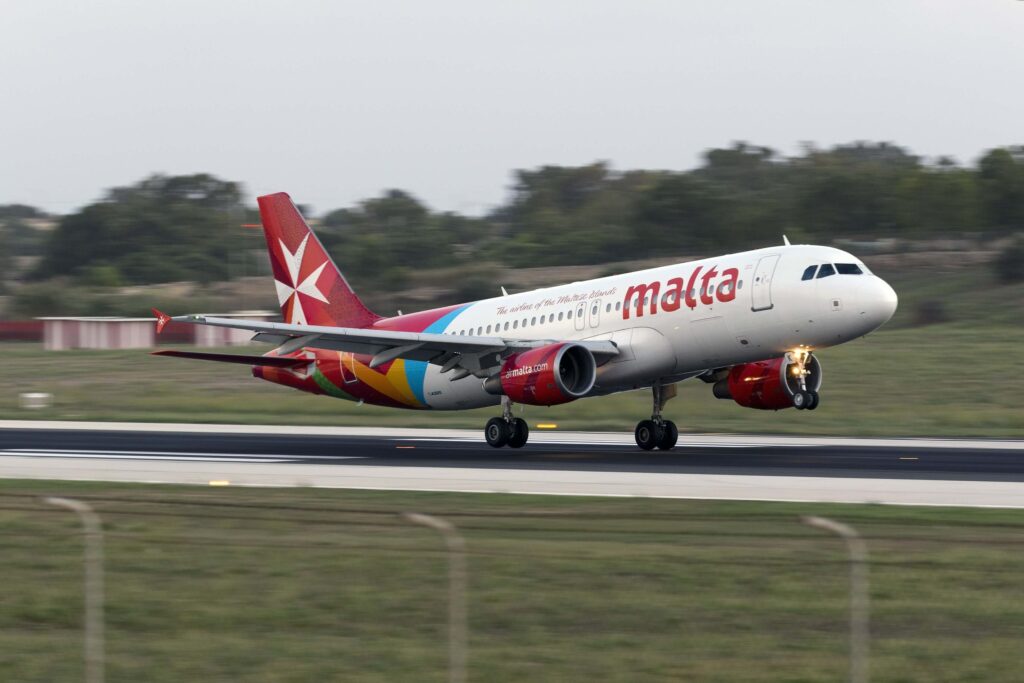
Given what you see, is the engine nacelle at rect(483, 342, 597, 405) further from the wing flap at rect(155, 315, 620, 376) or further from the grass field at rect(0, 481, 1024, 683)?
the grass field at rect(0, 481, 1024, 683)

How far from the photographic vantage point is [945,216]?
3413 inches

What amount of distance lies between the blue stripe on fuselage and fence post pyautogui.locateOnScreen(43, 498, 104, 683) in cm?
2346

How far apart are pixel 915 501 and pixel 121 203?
108562mm

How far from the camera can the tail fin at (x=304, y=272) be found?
3841cm

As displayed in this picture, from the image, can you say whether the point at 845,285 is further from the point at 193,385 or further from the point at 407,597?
the point at 193,385

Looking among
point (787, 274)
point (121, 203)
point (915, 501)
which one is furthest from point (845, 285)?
point (121, 203)

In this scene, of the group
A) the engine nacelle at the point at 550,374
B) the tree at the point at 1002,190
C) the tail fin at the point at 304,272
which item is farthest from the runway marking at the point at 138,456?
the tree at the point at 1002,190

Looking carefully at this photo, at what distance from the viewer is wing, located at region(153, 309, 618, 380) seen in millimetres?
30875

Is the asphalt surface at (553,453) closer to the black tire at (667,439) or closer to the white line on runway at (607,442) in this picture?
the white line on runway at (607,442)

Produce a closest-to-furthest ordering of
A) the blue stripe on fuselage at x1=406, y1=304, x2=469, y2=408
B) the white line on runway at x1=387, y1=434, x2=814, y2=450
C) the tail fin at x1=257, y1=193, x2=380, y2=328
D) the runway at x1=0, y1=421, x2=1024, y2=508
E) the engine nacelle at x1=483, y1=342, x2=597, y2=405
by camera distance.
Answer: the runway at x1=0, y1=421, x2=1024, y2=508
the engine nacelle at x1=483, y1=342, x2=597, y2=405
the white line on runway at x1=387, y1=434, x2=814, y2=450
the blue stripe on fuselage at x1=406, y1=304, x2=469, y2=408
the tail fin at x1=257, y1=193, x2=380, y2=328

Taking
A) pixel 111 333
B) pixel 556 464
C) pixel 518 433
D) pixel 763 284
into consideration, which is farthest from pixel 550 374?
pixel 111 333

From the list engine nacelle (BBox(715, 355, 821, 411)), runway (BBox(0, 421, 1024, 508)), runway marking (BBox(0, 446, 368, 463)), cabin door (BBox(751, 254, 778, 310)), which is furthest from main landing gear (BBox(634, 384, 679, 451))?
runway marking (BBox(0, 446, 368, 463))

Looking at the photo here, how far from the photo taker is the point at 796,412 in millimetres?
44594

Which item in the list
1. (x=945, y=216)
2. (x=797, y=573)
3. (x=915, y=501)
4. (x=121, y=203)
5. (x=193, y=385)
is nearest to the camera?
(x=797, y=573)
